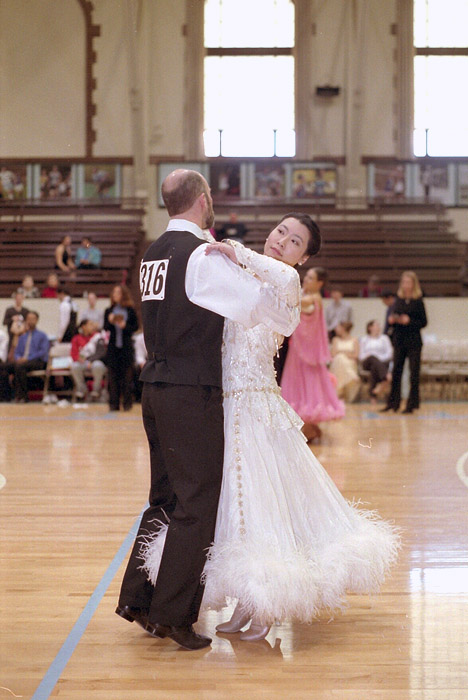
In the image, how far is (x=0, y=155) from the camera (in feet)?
60.3

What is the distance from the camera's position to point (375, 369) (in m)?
11.5

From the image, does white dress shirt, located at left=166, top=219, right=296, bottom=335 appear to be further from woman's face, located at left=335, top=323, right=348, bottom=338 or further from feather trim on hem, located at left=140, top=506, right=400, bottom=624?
woman's face, located at left=335, top=323, right=348, bottom=338

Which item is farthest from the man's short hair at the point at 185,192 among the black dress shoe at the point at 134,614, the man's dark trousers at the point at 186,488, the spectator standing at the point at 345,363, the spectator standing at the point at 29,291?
the spectator standing at the point at 29,291

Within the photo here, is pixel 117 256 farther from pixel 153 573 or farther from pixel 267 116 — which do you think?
pixel 153 573

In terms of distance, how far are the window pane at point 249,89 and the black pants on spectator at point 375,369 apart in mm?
8169

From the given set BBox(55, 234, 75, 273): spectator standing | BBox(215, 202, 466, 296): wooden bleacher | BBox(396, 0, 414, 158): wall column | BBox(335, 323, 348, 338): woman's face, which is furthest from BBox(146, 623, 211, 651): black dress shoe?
BBox(396, 0, 414, 158): wall column

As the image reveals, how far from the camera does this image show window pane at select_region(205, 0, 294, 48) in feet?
59.2

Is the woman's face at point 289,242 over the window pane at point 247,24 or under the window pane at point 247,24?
under

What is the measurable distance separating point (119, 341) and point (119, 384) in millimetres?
554

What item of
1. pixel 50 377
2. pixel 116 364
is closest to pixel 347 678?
pixel 116 364

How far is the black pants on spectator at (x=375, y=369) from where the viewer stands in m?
11.5

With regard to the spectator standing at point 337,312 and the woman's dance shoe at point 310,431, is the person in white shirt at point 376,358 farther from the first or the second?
the woman's dance shoe at point 310,431

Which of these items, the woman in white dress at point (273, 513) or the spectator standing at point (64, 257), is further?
the spectator standing at point (64, 257)

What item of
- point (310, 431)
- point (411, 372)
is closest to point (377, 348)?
point (411, 372)
